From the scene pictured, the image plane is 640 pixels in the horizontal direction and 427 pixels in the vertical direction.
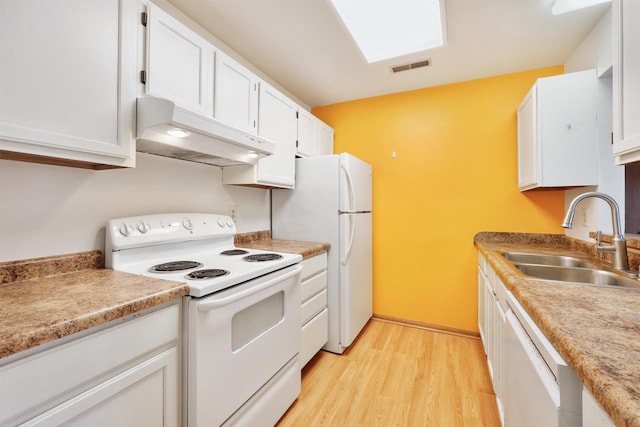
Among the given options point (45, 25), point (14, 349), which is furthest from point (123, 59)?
point (14, 349)

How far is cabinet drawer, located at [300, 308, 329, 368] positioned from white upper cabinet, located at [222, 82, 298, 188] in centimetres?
108

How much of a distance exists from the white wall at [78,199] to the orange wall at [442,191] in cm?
187

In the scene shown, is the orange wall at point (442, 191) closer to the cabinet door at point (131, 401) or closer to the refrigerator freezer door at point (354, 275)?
the refrigerator freezer door at point (354, 275)

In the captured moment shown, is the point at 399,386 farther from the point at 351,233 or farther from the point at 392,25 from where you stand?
the point at 392,25

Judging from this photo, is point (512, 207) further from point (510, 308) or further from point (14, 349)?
point (14, 349)

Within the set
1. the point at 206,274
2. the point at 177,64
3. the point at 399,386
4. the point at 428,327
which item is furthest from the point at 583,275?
the point at 177,64

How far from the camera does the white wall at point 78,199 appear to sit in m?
1.07

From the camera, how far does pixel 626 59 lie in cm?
99

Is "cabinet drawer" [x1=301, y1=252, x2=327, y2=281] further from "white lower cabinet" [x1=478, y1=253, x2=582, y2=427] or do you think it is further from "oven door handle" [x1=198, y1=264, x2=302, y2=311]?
"white lower cabinet" [x1=478, y1=253, x2=582, y2=427]

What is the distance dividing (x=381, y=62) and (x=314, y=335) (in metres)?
2.24

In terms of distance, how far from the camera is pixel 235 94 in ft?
5.67

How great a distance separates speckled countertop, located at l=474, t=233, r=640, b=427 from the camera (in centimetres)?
45

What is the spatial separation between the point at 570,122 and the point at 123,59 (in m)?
2.58

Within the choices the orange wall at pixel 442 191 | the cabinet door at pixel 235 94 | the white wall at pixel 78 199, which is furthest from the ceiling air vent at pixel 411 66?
the white wall at pixel 78 199
